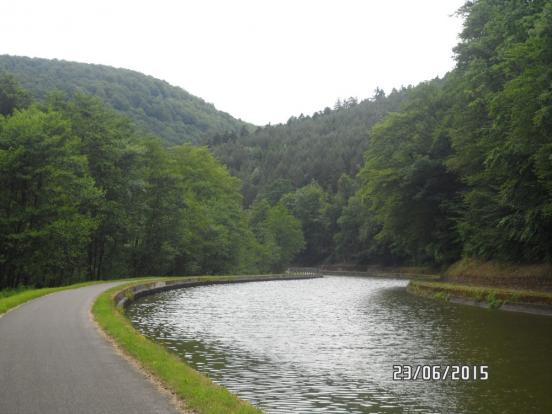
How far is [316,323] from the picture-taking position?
29.1 m

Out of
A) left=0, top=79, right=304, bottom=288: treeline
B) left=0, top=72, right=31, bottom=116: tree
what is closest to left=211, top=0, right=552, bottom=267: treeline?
left=0, top=79, right=304, bottom=288: treeline

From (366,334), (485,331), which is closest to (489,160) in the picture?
(485,331)

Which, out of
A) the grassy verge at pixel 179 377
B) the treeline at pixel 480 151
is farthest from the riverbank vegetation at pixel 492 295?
the grassy verge at pixel 179 377

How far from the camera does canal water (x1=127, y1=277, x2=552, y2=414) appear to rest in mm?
14094

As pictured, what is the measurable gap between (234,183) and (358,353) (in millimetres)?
82060

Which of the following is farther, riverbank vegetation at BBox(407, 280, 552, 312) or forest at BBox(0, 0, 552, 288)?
forest at BBox(0, 0, 552, 288)

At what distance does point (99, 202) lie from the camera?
56000 millimetres

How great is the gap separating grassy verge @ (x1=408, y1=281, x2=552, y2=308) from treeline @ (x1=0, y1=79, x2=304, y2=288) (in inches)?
1098

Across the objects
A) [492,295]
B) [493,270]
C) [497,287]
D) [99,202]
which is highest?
[99,202]

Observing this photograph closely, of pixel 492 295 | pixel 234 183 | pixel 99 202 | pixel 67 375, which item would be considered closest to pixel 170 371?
pixel 67 375

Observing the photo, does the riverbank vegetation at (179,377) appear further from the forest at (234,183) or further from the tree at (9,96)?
the tree at (9,96)

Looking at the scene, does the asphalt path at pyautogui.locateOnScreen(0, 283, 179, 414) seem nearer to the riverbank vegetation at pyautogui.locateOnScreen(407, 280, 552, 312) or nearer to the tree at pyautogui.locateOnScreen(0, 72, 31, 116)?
the riverbank vegetation at pyautogui.locateOnScreen(407, 280, 552, 312)

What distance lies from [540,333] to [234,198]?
7818 centimetres

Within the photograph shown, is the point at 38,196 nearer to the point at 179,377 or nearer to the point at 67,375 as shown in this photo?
the point at 67,375
